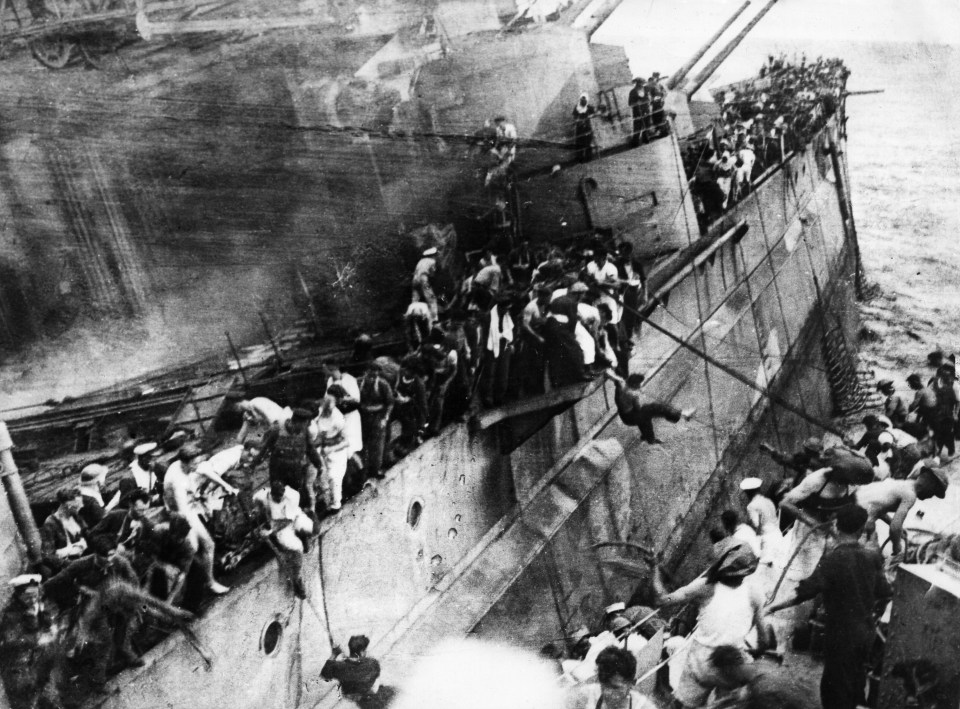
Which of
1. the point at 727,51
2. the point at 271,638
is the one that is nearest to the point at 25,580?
the point at 271,638

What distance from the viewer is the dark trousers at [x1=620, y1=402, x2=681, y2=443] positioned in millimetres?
5195

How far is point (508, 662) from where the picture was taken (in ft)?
15.7

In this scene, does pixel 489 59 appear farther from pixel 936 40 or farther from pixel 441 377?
pixel 936 40

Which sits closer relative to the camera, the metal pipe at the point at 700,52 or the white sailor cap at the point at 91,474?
the white sailor cap at the point at 91,474

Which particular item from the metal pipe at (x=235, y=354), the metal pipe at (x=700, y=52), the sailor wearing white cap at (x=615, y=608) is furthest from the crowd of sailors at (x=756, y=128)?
the metal pipe at (x=235, y=354)

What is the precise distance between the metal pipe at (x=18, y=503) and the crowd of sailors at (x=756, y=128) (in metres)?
4.15

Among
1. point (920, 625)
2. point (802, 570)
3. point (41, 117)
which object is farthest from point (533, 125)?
point (920, 625)

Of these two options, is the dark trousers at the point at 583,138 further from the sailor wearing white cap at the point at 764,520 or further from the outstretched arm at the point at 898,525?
Answer: the outstretched arm at the point at 898,525

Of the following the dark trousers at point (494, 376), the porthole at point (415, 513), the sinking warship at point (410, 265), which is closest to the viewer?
the sinking warship at point (410, 265)

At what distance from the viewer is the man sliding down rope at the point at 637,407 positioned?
17.0ft

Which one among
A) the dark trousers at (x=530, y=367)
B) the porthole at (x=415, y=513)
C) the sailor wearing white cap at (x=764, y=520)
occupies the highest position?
the dark trousers at (x=530, y=367)

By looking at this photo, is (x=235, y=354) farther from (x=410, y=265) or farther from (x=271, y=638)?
(x=271, y=638)

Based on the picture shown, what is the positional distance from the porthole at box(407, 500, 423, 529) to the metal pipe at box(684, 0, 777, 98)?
3.00 m

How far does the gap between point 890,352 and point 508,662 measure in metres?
3.01
